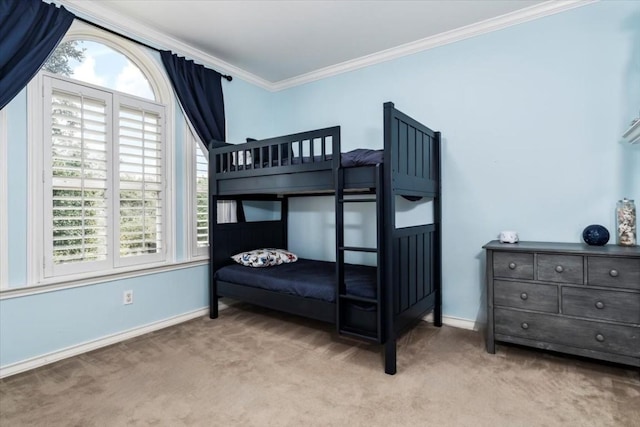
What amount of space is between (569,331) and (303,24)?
292 cm

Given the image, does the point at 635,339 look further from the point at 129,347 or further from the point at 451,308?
the point at 129,347

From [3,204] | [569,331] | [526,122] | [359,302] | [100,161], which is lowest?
[569,331]

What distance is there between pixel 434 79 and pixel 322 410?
2.74 meters

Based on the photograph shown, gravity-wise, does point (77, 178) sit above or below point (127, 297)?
above

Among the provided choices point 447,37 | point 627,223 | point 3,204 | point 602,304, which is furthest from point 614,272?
point 3,204

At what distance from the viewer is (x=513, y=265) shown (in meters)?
2.21

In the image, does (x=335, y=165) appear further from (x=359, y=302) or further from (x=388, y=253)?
(x=359, y=302)

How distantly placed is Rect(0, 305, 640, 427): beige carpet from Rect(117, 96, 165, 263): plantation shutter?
0.79m

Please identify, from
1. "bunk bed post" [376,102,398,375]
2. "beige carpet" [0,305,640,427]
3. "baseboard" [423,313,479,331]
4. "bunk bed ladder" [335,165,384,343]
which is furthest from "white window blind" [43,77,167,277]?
"baseboard" [423,313,479,331]

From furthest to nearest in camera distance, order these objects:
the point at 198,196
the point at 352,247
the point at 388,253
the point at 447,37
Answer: the point at 198,196 → the point at 447,37 → the point at 352,247 → the point at 388,253

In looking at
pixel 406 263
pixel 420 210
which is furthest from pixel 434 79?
pixel 406 263

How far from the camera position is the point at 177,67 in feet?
9.63

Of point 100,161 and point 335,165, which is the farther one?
point 100,161

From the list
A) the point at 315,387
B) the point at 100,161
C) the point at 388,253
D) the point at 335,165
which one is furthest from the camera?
the point at 100,161
